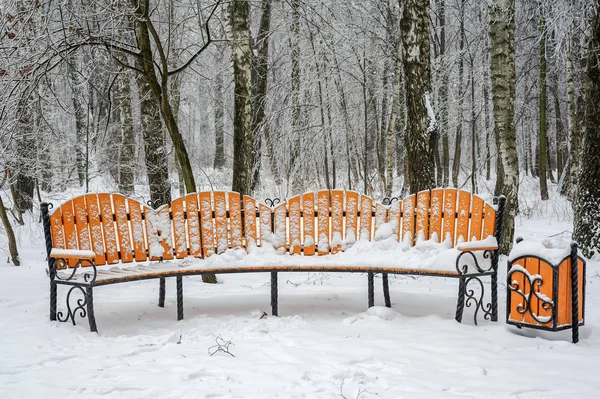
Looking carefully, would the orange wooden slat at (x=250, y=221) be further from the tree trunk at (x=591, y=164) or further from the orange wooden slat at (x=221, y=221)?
the tree trunk at (x=591, y=164)

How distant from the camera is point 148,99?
336 inches

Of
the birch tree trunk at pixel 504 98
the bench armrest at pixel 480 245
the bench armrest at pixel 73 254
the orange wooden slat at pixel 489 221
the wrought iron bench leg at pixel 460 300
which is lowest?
the wrought iron bench leg at pixel 460 300

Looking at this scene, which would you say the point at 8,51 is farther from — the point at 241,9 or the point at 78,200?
the point at 241,9

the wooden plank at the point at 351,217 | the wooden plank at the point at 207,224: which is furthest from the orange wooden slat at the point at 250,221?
the wooden plank at the point at 351,217

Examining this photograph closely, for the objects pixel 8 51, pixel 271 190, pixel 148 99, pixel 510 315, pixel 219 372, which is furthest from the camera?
pixel 271 190

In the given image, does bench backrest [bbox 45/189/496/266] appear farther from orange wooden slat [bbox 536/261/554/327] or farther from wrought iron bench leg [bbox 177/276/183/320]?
orange wooden slat [bbox 536/261/554/327]

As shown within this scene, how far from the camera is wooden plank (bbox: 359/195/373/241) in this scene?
16.8 feet

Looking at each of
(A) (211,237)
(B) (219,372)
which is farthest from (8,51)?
(B) (219,372)

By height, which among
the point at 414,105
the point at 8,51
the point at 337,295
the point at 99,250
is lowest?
the point at 337,295

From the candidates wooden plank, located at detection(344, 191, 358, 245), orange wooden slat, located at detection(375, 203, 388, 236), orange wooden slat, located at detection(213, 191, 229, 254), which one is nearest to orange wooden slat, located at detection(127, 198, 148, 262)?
orange wooden slat, located at detection(213, 191, 229, 254)

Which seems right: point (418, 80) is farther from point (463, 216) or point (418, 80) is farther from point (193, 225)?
point (193, 225)

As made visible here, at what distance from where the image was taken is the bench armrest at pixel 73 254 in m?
4.23

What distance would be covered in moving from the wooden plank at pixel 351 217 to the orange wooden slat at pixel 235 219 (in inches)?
41.8

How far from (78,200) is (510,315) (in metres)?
3.85
